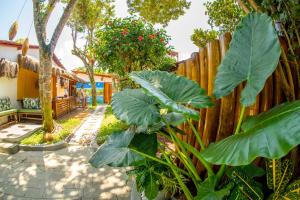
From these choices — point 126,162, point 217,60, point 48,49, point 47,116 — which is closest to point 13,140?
point 47,116

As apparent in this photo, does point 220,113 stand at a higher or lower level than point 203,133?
higher

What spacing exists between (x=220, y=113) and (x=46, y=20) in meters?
6.27

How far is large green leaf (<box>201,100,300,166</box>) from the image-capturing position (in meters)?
1.10

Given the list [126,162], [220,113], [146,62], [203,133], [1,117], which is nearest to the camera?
[126,162]

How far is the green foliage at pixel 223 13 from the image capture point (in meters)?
7.72

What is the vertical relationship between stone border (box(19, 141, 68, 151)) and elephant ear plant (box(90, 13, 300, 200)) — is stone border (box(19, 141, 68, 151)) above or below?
Answer: below

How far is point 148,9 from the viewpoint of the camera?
29.1ft

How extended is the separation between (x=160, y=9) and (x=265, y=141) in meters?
8.28

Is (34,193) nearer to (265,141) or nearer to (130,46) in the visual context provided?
(265,141)

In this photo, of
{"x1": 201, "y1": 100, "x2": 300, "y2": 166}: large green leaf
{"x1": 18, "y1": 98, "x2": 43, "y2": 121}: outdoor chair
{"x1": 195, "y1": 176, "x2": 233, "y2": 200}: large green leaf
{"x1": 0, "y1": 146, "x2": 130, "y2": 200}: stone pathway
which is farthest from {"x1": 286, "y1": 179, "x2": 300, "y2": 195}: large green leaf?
{"x1": 18, "y1": 98, "x2": 43, "y2": 121}: outdoor chair

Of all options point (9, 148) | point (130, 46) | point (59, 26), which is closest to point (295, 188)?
point (9, 148)

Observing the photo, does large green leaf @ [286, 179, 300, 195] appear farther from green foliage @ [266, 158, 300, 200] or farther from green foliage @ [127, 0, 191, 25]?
green foliage @ [127, 0, 191, 25]

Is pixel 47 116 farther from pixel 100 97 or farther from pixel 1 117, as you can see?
pixel 100 97

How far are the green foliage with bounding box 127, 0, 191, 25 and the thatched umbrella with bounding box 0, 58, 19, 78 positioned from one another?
4.69 metres
